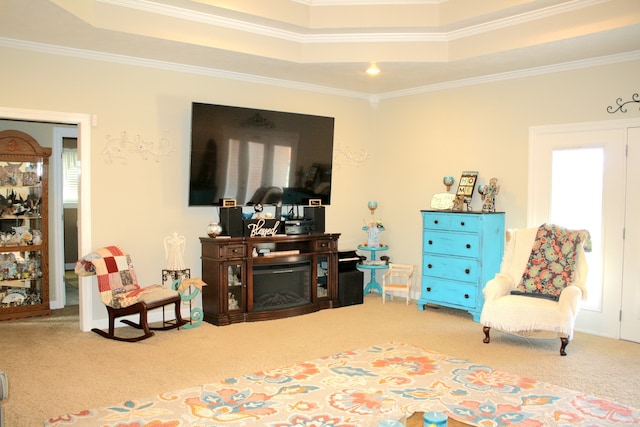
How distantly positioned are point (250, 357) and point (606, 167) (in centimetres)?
372

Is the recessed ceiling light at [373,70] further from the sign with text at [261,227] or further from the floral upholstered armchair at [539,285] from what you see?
the floral upholstered armchair at [539,285]

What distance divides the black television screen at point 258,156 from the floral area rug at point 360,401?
2333 millimetres

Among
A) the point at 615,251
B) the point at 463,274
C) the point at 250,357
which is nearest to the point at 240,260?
the point at 250,357

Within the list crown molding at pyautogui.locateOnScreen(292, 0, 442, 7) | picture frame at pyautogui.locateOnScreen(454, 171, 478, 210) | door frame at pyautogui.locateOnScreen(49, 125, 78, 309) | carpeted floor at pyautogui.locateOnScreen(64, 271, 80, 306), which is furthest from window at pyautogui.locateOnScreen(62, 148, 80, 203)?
picture frame at pyautogui.locateOnScreen(454, 171, 478, 210)

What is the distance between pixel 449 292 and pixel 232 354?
261 centimetres

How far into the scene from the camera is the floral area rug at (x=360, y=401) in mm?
3338

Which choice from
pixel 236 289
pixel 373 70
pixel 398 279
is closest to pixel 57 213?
pixel 236 289

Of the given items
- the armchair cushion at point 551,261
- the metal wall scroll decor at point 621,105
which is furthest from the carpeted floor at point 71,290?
the metal wall scroll decor at point 621,105

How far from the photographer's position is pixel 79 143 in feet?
17.3

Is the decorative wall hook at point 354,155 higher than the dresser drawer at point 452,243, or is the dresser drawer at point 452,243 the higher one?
the decorative wall hook at point 354,155

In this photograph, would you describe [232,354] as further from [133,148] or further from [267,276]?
[133,148]

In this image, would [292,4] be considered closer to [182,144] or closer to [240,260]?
[182,144]

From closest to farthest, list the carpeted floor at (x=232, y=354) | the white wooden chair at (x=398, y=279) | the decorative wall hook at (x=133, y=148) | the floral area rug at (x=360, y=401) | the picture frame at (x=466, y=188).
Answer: the floral area rug at (x=360, y=401)
the carpeted floor at (x=232, y=354)
the decorative wall hook at (x=133, y=148)
the picture frame at (x=466, y=188)
the white wooden chair at (x=398, y=279)

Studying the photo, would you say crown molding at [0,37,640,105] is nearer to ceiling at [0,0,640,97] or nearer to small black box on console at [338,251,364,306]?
ceiling at [0,0,640,97]
